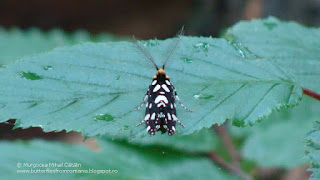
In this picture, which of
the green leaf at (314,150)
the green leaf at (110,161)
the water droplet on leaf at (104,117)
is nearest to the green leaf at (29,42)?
the green leaf at (110,161)

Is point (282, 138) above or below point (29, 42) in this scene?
below

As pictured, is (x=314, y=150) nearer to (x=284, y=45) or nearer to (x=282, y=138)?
(x=284, y=45)

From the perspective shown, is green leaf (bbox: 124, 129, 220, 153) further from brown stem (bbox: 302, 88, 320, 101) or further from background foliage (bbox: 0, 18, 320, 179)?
brown stem (bbox: 302, 88, 320, 101)

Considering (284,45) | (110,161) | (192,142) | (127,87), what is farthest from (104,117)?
(192,142)

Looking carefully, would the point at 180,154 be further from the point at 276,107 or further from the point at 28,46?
the point at 28,46

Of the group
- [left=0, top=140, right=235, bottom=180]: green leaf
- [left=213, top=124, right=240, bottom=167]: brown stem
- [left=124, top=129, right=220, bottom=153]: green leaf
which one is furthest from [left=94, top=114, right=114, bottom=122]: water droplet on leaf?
[left=213, top=124, right=240, bottom=167]: brown stem
